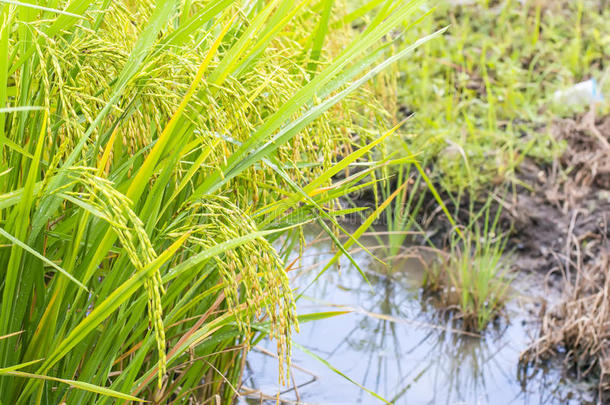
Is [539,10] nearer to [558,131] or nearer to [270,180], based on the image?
[558,131]

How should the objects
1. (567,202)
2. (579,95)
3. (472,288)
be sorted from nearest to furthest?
(472,288)
(567,202)
(579,95)

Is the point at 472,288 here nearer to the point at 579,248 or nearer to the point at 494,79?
the point at 579,248

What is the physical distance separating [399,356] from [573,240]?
86 cm

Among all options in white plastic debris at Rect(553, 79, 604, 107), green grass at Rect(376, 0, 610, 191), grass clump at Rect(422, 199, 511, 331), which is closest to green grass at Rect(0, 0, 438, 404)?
grass clump at Rect(422, 199, 511, 331)

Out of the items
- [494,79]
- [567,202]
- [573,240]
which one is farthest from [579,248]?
[494,79]

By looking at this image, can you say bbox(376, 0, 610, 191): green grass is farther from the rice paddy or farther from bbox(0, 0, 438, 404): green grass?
bbox(0, 0, 438, 404): green grass

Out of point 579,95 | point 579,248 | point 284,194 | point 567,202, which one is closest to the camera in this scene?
point 284,194

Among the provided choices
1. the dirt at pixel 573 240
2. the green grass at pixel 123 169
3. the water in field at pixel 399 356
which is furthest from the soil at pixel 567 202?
the green grass at pixel 123 169

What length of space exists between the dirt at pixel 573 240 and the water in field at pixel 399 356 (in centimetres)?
10

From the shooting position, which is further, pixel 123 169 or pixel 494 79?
pixel 494 79

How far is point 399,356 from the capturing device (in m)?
2.39

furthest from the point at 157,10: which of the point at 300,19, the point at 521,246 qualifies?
the point at 521,246

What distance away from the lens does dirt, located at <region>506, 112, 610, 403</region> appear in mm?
2346

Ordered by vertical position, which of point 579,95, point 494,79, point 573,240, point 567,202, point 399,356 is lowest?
point 399,356
